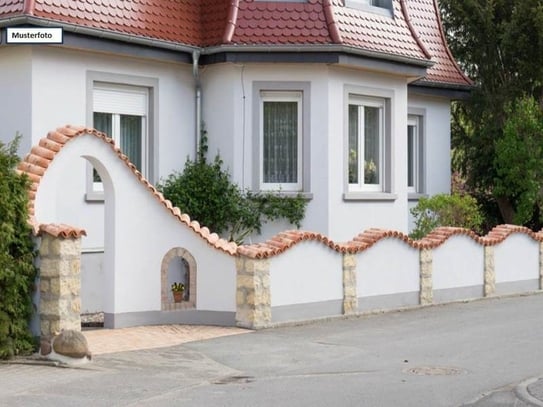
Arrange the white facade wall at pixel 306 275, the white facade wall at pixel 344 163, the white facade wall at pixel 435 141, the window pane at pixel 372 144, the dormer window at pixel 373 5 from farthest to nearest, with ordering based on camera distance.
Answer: the white facade wall at pixel 435 141, the window pane at pixel 372 144, the dormer window at pixel 373 5, the white facade wall at pixel 344 163, the white facade wall at pixel 306 275

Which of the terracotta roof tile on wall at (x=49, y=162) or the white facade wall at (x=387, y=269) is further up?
the terracotta roof tile on wall at (x=49, y=162)

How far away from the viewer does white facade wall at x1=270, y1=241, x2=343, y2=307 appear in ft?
46.4

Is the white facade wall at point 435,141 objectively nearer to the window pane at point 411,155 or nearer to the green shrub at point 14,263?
the window pane at point 411,155

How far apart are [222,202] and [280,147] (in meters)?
1.63

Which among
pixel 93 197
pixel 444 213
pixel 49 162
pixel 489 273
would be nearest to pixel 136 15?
pixel 93 197

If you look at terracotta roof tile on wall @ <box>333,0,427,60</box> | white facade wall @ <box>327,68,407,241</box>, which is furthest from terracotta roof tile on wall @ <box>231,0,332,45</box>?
white facade wall @ <box>327,68,407,241</box>

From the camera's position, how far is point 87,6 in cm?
1638

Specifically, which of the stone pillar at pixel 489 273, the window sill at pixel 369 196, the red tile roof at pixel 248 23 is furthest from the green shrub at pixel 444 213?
the red tile roof at pixel 248 23

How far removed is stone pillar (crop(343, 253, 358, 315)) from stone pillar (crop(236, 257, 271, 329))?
1.71 meters

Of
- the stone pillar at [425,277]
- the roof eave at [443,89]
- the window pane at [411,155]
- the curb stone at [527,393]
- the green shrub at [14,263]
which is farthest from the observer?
the window pane at [411,155]

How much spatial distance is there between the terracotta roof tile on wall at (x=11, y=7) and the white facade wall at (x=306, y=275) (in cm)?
542

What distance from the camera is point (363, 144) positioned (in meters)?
19.3

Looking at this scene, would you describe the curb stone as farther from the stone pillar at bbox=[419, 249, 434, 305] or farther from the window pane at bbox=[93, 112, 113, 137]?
the window pane at bbox=[93, 112, 113, 137]

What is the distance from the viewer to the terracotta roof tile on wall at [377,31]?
60.1 feet
